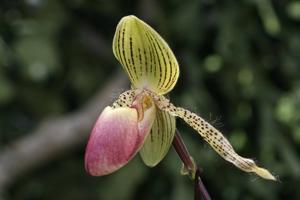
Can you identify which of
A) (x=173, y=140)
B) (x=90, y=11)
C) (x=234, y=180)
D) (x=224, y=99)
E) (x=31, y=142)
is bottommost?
(x=234, y=180)

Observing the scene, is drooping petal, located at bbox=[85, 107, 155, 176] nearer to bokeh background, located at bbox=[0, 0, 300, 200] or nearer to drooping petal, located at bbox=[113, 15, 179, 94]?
drooping petal, located at bbox=[113, 15, 179, 94]

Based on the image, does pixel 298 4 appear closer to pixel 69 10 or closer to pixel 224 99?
pixel 224 99

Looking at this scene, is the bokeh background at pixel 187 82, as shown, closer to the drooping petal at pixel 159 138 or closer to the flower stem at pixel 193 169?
the drooping petal at pixel 159 138

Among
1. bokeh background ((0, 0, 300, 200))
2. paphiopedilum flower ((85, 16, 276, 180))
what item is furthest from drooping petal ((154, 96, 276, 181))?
bokeh background ((0, 0, 300, 200))

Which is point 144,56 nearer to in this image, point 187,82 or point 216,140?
point 216,140

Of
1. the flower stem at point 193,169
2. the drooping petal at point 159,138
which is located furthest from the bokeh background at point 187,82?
the flower stem at point 193,169

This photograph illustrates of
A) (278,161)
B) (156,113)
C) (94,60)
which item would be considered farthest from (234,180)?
(156,113)

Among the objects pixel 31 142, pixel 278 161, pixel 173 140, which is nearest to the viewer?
pixel 173 140

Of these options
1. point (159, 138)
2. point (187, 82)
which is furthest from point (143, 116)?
point (187, 82)
